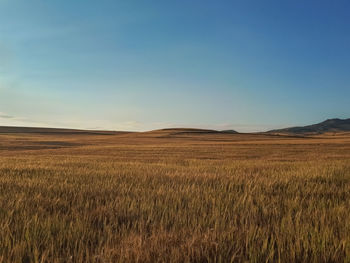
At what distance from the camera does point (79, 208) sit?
333 cm

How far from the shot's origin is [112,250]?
75.0 inches

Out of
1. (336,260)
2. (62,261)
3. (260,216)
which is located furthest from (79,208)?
(336,260)

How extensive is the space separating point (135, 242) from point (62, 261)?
525mm

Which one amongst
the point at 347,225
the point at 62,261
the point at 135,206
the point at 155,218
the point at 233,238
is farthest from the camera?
the point at 135,206

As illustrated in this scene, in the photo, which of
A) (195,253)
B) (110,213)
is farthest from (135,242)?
A: (110,213)

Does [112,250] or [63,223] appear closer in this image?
[112,250]

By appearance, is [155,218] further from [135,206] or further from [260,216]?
[260,216]

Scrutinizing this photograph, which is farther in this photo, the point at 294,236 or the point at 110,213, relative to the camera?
the point at 110,213

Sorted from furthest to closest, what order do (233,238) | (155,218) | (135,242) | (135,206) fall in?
(135,206)
(155,218)
(233,238)
(135,242)

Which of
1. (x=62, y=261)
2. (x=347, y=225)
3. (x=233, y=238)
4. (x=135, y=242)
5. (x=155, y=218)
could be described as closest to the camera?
(x=62, y=261)

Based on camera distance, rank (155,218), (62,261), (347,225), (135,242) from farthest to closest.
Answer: (155,218) → (347,225) → (135,242) → (62,261)

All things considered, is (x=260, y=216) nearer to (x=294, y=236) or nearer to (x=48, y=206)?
(x=294, y=236)

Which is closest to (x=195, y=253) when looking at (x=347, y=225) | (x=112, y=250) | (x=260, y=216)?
(x=112, y=250)

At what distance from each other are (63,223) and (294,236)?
2.15 meters
